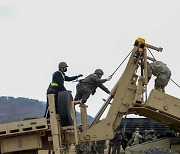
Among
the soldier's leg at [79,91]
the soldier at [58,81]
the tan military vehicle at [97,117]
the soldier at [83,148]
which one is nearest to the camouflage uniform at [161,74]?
the tan military vehicle at [97,117]

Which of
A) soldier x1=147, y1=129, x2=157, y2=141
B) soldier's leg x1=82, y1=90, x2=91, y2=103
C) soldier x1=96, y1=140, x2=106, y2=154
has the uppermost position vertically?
soldier's leg x1=82, y1=90, x2=91, y2=103

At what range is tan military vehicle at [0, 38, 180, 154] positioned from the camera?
11086 millimetres

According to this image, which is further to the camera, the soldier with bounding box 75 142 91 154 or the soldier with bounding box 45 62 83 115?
the soldier with bounding box 75 142 91 154

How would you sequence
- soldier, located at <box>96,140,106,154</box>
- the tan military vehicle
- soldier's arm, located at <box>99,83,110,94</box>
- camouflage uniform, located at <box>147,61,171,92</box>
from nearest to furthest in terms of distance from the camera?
1. the tan military vehicle
2. camouflage uniform, located at <box>147,61,171,92</box>
3. soldier's arm, located at <box>99,83,110,94</box>
4. soldier, located at <box>96,140,106,154</box>

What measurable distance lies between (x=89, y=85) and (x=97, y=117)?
4.30 ft

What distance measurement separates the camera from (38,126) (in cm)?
1102

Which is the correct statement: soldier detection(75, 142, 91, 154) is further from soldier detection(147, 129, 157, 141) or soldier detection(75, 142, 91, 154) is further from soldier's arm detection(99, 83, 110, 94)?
soldier's arm detection(99, 83, 110, 94)

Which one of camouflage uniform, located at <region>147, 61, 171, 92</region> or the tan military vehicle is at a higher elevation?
camouflage uniform, located at <region>147, 61, 171, 92</region>

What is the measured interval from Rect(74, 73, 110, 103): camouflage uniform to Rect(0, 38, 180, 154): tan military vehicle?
916mm

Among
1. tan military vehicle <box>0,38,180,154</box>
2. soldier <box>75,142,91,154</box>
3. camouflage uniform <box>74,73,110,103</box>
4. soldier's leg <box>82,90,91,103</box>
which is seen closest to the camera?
tan military vehicle <box>0,38,180,154</box>

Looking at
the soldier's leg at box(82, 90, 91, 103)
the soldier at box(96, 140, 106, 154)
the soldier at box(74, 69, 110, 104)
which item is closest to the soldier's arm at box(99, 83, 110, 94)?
the soldier at box(74, 69, 110, 104)

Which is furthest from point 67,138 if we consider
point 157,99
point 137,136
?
point 137,136

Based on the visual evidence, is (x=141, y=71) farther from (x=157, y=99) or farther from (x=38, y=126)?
(x=38, y=126)

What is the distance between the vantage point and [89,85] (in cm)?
1361
